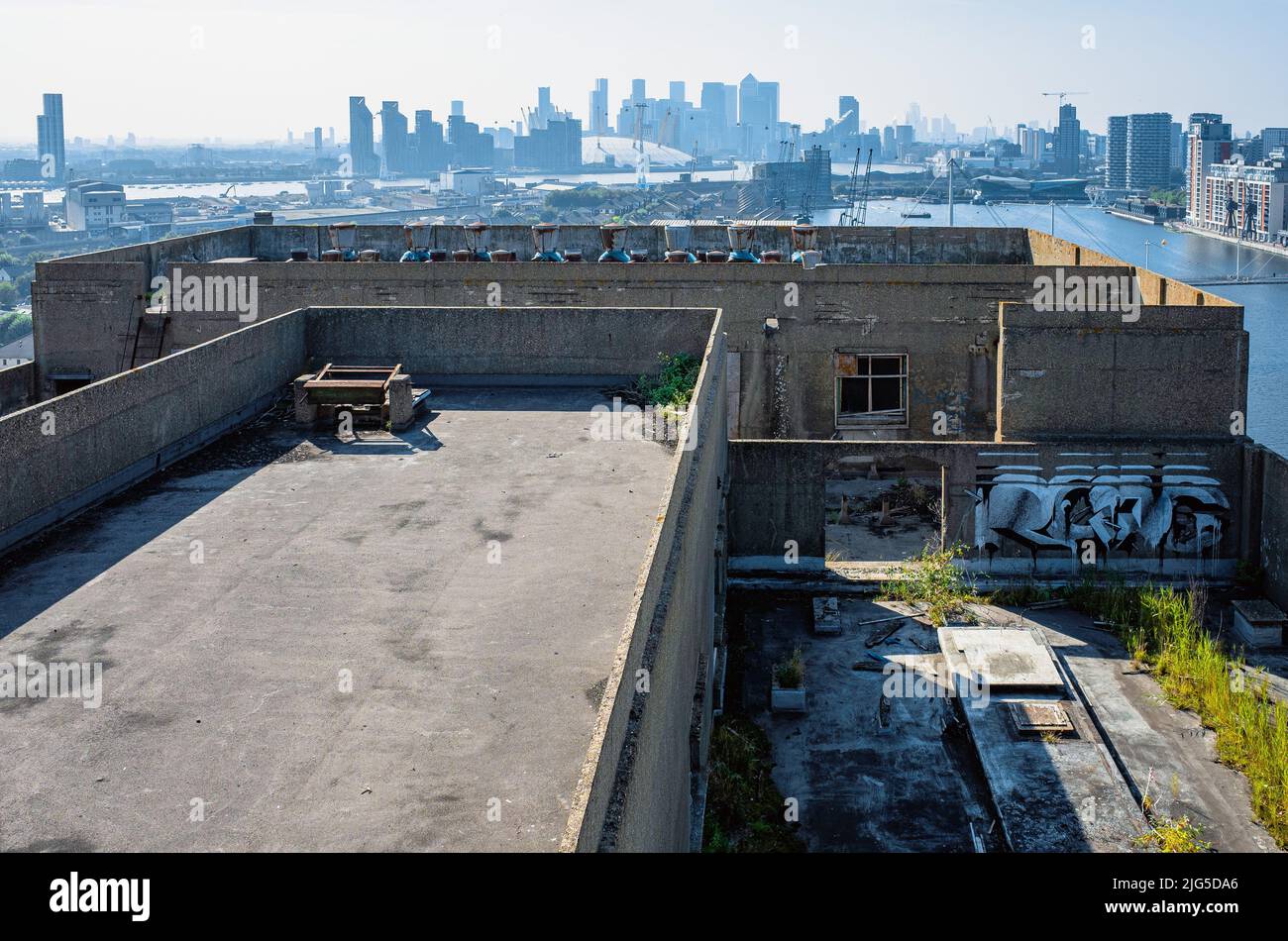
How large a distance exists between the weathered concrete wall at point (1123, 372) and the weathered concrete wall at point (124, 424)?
1460 cm

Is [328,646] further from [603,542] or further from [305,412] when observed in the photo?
[305,412]

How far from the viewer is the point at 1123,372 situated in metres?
26.5

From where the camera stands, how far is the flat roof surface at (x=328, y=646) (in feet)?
26.9

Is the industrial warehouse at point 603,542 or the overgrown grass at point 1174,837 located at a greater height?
the industrial warehouse at point 603,542

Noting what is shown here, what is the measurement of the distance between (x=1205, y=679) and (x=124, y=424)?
1673 centimetres

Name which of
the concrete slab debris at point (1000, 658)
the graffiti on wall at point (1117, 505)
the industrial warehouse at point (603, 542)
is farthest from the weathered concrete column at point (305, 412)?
the graffiti on wall at point (1117, 505)

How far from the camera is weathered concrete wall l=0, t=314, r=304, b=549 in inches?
529

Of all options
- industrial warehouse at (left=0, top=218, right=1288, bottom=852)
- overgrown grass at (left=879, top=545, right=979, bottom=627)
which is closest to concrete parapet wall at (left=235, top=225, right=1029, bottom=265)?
industrial warehouse at (left=0, top=218, right=1288, bottom=852)

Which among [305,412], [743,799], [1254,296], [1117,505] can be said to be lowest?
[743,799]

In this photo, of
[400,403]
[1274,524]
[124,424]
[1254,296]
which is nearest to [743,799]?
[400,403]

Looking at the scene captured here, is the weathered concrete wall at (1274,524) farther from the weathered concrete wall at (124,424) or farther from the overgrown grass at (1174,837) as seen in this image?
the weathered concrete wall at (124,424)
